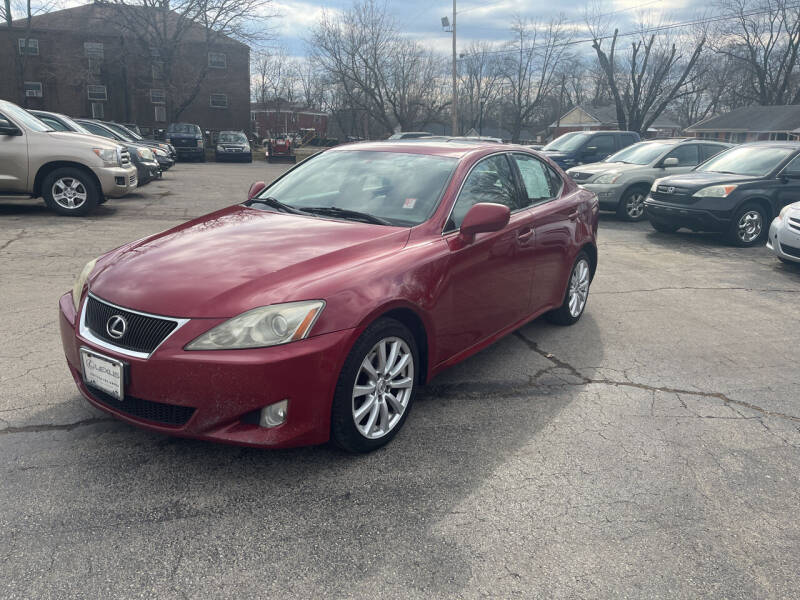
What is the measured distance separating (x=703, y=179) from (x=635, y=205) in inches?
95.5

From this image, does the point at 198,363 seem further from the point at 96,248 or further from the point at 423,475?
the point at 96,248

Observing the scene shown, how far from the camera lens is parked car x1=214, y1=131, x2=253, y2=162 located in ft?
110

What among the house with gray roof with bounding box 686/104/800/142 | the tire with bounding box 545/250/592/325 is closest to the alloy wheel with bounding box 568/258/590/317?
the tire with bounding box 545/250/592/325

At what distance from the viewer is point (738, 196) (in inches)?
393

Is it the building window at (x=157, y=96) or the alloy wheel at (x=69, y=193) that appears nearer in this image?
the alloy wheel at (x=69, y=193)

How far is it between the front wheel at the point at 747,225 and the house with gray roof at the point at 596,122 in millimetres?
72866

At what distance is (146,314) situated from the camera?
9.23 ft

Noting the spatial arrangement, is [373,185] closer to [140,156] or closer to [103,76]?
[140,156]

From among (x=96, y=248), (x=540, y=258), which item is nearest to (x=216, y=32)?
(x=96, y=248)

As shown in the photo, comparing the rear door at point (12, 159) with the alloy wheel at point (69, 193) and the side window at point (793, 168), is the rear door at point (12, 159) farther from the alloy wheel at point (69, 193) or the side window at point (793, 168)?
the side window at point (793, 168)

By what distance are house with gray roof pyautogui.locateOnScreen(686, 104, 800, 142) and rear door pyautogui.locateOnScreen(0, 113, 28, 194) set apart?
47094mm

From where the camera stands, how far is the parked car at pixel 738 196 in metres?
10.0

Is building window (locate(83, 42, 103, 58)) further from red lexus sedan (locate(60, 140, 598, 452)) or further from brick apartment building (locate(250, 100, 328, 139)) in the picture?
red lexus sedan (locate(60, 140, 598, 452))

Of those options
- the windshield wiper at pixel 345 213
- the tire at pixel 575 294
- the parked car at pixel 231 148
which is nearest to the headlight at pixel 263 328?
the windshield wiper at pixel 345 213
